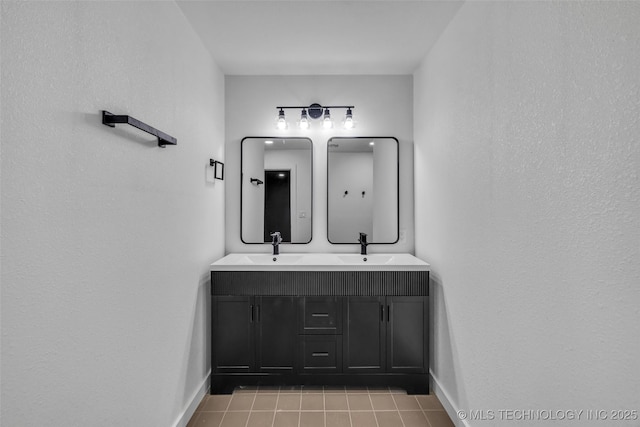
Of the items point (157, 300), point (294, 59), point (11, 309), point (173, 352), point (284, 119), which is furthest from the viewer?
point (284, 119)

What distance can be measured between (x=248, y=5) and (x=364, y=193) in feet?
5.63

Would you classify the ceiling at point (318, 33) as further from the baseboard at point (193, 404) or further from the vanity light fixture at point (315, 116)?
the baseboard at point (193, 404)

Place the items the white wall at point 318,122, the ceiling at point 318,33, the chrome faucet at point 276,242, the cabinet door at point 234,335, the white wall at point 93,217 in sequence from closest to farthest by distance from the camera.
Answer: the white wall at point 93,217, the ceiling at point 318,33, the cabinet door at point 234,335, the chrome faucet at point 276,242, the white wall at point 318,122

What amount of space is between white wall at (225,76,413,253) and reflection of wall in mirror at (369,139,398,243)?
0.07m

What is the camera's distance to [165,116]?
185cm

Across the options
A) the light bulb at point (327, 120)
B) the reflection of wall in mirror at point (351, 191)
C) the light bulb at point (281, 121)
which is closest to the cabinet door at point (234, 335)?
the reflection of wall in mirror at point (351, 191)

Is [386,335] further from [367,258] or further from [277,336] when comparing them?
[277,336]

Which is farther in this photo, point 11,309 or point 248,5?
point 248,5

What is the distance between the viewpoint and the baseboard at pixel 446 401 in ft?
6.85

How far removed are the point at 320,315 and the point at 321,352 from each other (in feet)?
0.91

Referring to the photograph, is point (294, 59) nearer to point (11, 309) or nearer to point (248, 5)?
point (248, 5)

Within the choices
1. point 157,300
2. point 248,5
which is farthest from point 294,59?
point 157,300

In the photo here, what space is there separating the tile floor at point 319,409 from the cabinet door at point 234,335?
22 centimetres

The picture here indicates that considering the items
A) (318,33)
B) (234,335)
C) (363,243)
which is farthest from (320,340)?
(318,33)
